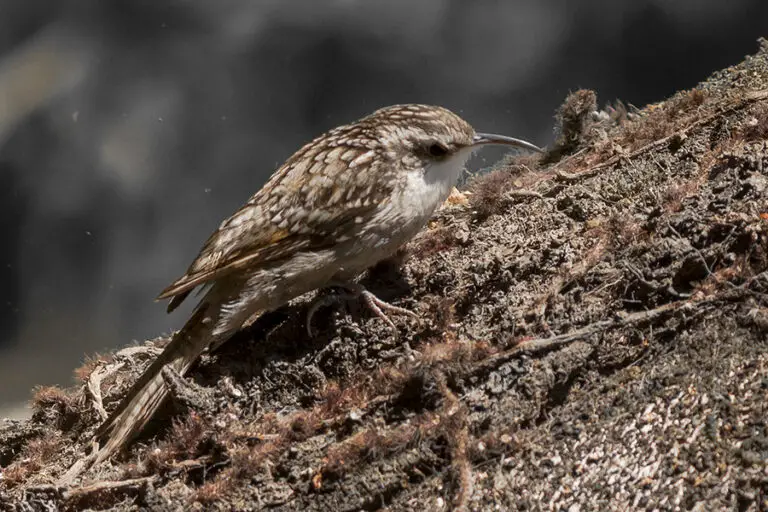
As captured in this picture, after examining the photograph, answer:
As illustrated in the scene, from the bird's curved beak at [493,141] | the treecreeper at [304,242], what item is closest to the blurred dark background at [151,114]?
the bird's curved beak at [493,141]

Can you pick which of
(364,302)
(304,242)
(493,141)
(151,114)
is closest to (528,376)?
(364,302)

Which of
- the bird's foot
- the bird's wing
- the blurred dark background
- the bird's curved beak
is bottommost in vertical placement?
the bird's foot

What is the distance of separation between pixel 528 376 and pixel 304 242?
4.98 ft

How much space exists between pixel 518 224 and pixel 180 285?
201 cm

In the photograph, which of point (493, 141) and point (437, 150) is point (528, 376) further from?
point (493, 141)

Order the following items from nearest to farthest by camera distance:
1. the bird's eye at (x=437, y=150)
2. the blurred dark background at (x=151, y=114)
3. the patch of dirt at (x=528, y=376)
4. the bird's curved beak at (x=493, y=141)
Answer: the patch of dirt at (x=528, y=376)
the bird's eye at (x=437, y=150)
the bird's curved beak at (x=493, y=141)
the blurred dark background at (x=151, y=114)

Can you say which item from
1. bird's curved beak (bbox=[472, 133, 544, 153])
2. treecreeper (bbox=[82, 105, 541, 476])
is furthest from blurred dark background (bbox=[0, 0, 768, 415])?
treecreeper (bbox=[82, 105, 541, 476])

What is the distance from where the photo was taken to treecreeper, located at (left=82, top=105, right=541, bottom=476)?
4.29 metres

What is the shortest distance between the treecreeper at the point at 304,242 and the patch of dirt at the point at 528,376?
19 centimetres

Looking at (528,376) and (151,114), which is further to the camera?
(151,114)

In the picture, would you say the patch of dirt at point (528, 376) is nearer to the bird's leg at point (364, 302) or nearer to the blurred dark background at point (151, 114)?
the bird's leg at point (364, 302)

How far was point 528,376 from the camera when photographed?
3.49 metres

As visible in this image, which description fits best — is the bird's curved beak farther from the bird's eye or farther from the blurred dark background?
the blurred dark background

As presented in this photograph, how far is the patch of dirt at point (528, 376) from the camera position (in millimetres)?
3074
